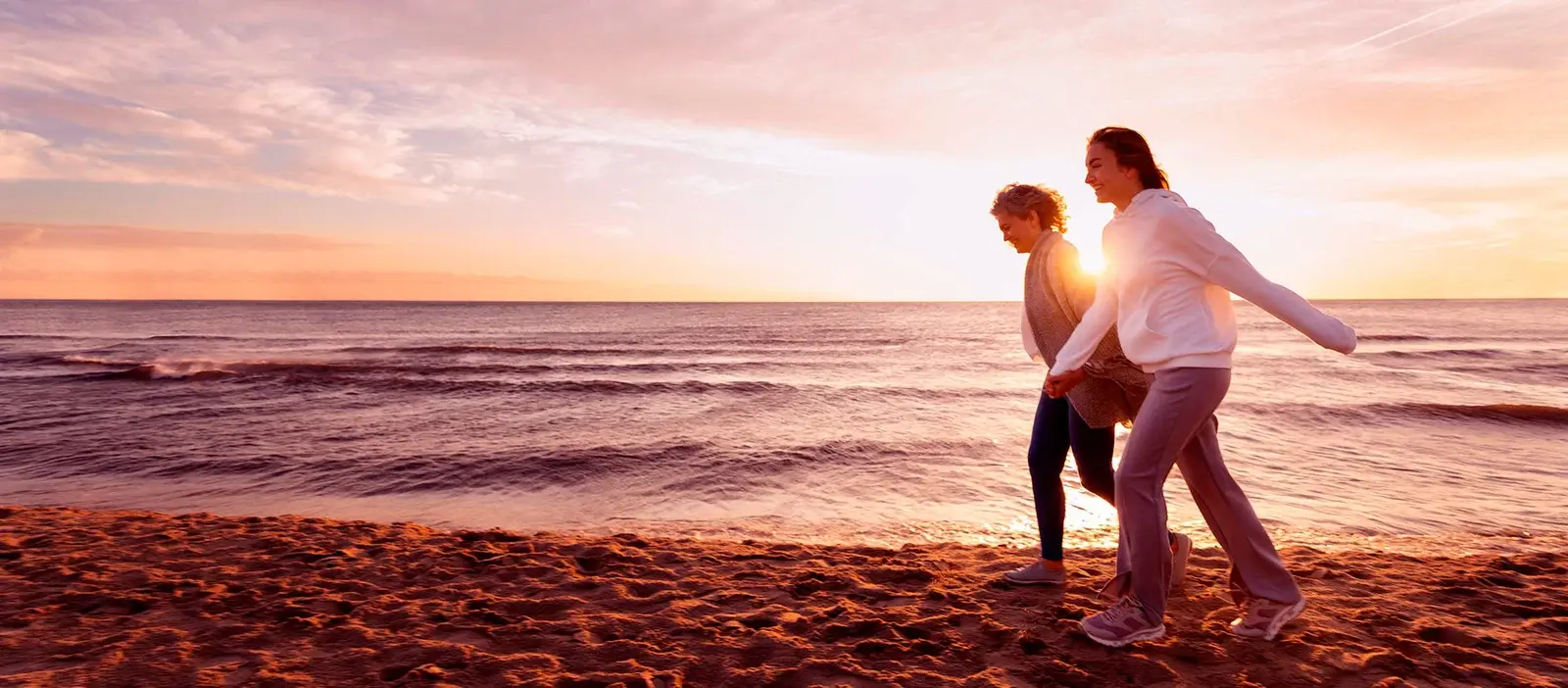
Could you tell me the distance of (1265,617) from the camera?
3248 millimetres

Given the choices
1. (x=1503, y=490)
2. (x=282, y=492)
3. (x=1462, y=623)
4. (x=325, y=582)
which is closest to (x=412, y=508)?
(x=282, y=492)

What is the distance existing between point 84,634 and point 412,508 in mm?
3402

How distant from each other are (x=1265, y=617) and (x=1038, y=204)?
6.61 feet

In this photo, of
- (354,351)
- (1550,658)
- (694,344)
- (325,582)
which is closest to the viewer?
(1550,658)

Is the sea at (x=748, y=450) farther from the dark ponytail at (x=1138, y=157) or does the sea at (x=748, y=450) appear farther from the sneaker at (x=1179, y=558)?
the dark ponytail at (x=1138, y=157)

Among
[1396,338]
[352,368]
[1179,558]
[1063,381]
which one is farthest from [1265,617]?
[1396,338]

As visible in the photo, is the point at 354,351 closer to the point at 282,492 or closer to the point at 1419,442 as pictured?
the point at 282,492

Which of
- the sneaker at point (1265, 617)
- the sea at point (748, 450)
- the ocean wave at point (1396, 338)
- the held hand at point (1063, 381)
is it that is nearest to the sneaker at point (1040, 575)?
the sneaker at point (1265, 617)

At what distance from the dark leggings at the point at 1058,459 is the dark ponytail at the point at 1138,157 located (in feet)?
3.48

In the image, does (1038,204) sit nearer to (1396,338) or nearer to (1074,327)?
(1074,327)

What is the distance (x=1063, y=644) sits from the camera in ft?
10.7

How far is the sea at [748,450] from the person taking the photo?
21.2 feet

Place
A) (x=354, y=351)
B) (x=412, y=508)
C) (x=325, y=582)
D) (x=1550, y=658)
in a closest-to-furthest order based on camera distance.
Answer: (x=1550, y=658), (x=325, y=582), (x=412, y=508), (x=354, y=351)

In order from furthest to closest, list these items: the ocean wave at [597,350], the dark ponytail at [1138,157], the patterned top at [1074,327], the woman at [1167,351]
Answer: the ocean wave at [597,350]
the patterned top at [1074,327]
the dark ponytail at [1138,157]
the woman at [1167,351]
